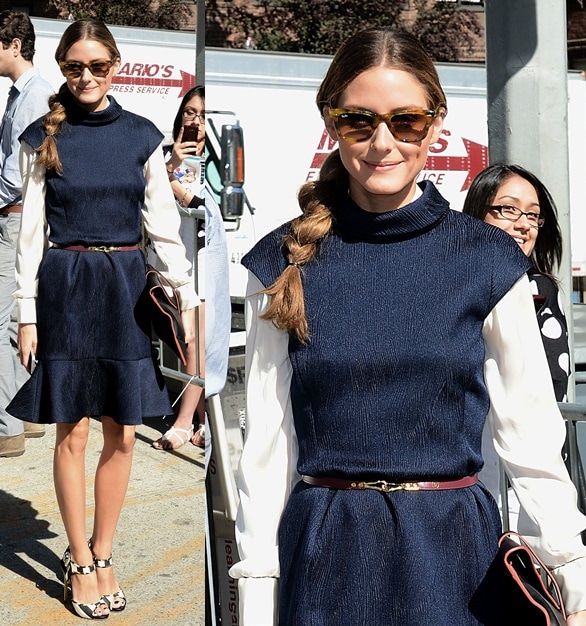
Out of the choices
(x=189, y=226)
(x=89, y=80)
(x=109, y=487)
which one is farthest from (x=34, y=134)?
(x=109, y=487)

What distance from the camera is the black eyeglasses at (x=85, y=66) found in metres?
2.67

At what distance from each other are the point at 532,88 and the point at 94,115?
1.05 m

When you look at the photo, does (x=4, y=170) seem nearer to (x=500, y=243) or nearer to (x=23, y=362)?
(x=23, y=362)

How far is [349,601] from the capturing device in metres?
1.61

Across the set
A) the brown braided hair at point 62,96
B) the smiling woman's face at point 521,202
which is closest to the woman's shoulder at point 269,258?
the brown braided hair at point 62,96

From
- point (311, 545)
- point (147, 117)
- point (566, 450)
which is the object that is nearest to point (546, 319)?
point (566, 450)

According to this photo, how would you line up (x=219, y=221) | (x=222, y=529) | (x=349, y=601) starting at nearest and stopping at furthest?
(x=349, y=601) → (x=219, y=221) → (x=222, y=529)

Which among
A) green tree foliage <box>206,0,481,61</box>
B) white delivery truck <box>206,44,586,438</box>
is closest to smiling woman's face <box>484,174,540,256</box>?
white delivery truck <box>206,44,586,438</box>

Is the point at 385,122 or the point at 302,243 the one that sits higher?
the point at 385,122

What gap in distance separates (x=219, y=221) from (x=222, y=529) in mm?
867

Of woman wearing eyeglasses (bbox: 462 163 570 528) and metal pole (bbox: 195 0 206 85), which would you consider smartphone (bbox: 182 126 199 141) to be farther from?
woman wearing eyeglasses (bbox: 462 163 570 528)

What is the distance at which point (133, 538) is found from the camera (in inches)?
119

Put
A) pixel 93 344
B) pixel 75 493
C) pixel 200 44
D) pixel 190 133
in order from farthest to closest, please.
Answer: pixel 75 493 → pixel 93 344 → pixel 190 133 → pixel 200 44

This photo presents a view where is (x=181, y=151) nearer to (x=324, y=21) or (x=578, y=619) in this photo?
(x=578, y=619)
